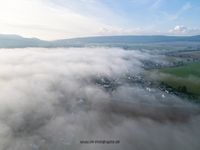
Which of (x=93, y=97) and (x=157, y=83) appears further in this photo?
(x=157, y=83)

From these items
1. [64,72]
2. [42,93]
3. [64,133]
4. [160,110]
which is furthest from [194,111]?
[64,72]

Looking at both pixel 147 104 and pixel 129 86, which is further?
pixel 129 86

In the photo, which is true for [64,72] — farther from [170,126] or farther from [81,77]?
[170,126]

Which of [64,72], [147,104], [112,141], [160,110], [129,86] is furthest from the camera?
[64,72]

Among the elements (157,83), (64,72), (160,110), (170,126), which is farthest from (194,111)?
(64,72)

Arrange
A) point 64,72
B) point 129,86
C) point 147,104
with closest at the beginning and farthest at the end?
point 147,104 < point 129,86 < point 64,72

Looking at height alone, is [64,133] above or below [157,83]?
above

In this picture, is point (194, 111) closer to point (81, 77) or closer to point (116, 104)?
point (116, 104)
